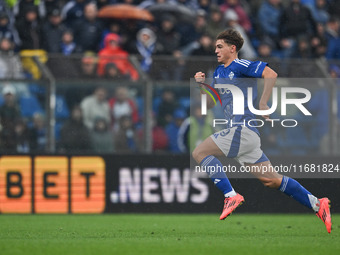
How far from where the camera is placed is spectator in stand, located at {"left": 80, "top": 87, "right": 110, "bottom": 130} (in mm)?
12867

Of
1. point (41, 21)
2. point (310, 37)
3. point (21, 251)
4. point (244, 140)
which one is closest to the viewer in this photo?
point (21, 251)

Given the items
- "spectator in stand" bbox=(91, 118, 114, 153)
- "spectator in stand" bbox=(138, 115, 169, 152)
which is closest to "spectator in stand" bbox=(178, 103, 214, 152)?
"spectator in stand" bbox=(138, 115, 169, 152)

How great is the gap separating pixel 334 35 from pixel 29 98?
7.31 metres

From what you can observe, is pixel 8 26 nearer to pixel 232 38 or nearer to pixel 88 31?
pixel 88 31

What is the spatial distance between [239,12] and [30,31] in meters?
4.69

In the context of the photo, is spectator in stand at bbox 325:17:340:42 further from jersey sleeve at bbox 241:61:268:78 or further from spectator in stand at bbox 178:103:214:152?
jersey sleeve at bbox 241:61:268:78

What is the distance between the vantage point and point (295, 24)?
16969 mm

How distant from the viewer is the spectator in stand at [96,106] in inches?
507

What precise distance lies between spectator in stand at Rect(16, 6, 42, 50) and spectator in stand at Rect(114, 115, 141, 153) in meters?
2.83

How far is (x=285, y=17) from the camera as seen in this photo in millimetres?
16969

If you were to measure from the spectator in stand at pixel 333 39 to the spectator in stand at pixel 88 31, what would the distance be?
16.3 ft

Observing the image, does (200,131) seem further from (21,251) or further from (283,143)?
(21,251)

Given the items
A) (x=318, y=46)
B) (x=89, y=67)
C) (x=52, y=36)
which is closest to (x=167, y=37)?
(x=52, y=36)

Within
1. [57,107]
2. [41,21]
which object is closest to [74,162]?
[57,107]
